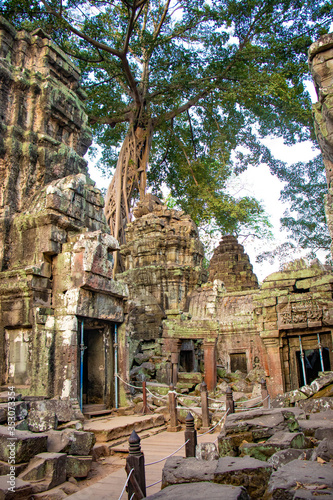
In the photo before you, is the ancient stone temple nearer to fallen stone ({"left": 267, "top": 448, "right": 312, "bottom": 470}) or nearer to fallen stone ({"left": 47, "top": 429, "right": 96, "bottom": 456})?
fallen stone ({"left": 47, "top": 429, "right": 96, "bottom": 456})

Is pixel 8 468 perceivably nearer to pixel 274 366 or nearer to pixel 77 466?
pixel 77 466

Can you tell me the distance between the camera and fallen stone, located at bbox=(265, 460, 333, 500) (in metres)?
2.43

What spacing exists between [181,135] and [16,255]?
1656cm

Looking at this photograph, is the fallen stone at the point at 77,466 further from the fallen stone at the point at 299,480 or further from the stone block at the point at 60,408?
the fallen stone at the point at 299,480

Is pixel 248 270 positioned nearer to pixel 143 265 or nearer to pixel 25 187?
pixel 143 265

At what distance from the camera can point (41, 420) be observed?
182 inches

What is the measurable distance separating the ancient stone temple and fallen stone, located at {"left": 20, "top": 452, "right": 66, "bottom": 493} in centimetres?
210

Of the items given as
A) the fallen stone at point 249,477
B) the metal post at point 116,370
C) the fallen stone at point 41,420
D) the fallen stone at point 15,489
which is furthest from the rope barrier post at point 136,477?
the metal post at point 116,370

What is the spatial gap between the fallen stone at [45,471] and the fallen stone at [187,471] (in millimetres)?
1282

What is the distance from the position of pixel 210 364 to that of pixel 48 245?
5970 mm

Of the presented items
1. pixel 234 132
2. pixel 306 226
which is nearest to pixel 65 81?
pixel 234 132

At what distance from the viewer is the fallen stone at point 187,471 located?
10.3ft

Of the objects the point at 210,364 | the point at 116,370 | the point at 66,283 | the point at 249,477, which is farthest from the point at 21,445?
the point at 210,364

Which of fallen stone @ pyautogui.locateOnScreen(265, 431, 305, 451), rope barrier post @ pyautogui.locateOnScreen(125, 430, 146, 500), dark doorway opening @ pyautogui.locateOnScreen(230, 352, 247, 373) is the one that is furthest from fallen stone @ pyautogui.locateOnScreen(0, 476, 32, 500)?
dark doorway opening @ pyautogui.locateOnScreen(230, 352, 247, 373)
